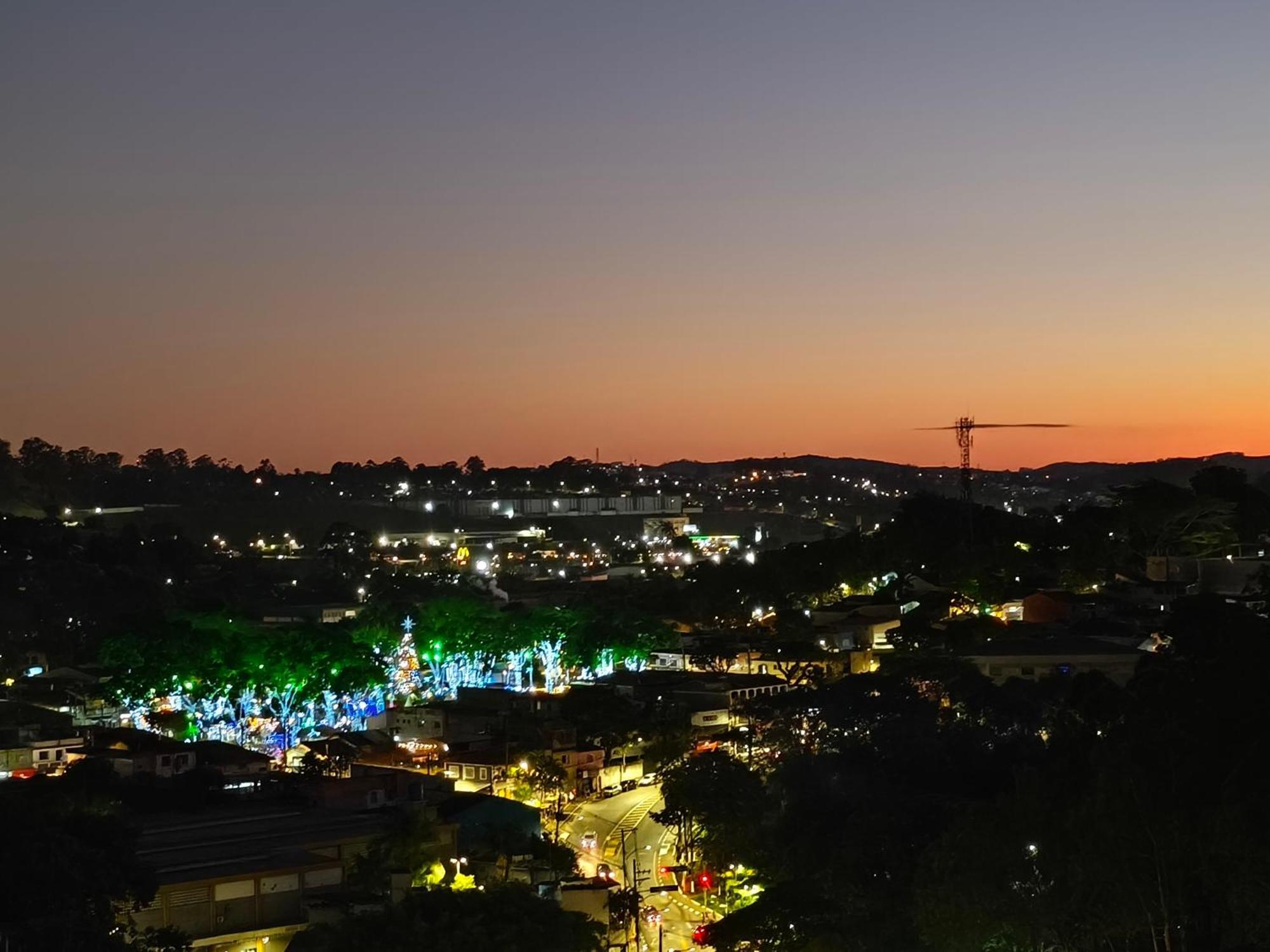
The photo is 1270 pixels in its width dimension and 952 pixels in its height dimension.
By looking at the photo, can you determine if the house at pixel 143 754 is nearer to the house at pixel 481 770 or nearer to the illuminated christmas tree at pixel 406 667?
the house at pixel 481 770

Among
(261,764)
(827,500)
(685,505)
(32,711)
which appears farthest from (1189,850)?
(827,500)

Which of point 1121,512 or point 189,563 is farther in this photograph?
point 189,563

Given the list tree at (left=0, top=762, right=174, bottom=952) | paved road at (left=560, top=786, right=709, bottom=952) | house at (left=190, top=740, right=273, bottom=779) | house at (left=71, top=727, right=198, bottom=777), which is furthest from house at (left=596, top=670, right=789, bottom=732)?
tree at (left=0, top=762, right=174, bottom=952)

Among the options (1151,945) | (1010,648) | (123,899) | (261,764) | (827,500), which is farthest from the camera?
(827,500)

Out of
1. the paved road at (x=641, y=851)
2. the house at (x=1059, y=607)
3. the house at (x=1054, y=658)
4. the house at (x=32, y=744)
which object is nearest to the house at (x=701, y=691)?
the paved road at (x=641, y=851)

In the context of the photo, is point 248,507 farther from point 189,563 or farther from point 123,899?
point 123,899

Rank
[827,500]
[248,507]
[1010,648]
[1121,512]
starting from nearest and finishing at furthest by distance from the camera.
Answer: [1010,648]
[1121,512]
[248,507]
[827,500]

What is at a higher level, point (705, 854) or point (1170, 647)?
point (1170, 647)

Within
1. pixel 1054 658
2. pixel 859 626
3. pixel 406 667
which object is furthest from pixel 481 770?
pixel 406 667
